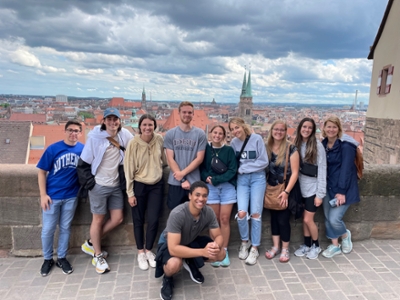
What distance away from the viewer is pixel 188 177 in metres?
2.86

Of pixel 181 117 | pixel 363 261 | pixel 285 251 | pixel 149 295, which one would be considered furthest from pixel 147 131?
pixel 363 261

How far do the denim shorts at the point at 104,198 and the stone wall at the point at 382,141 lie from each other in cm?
1094

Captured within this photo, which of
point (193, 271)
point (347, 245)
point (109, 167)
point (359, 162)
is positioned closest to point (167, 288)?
point (193, 271)

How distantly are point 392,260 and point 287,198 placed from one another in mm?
1259

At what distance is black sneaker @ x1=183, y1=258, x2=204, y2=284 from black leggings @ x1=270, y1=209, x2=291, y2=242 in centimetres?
94

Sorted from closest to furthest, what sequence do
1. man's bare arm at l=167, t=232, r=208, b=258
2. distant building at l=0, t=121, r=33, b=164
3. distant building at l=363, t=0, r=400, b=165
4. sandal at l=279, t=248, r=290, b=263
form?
man's bare arm at l=167, t=232, r=208, b=258 < sandal at l=279, t=248, r=290, b=263 < distant building at l=363, t=0, r=400, b=165 < distant building at l=0, t=121, r=33, b=164

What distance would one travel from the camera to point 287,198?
116 inches

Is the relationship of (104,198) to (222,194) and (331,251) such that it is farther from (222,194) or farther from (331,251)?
(331,251)

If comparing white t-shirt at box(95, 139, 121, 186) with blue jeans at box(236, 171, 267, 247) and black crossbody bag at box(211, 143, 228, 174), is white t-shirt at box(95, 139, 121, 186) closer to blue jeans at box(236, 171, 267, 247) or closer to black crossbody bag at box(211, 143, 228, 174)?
black crossbody bag at box(211, 143, 228, 174)

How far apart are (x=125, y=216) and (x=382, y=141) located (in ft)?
39.7

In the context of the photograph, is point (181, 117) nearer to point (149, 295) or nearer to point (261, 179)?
point (261, 179)

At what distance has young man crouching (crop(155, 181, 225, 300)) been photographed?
7.83 ft

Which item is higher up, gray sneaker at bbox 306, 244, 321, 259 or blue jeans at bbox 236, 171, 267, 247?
blue jeans at bbox 236, 171, 267, 247

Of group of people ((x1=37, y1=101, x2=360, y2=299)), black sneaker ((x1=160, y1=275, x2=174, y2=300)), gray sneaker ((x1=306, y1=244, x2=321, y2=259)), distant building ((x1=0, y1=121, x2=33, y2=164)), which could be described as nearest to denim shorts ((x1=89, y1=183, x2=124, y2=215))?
group of people ((x1=37, y1=101, x2=360, y2=299))
